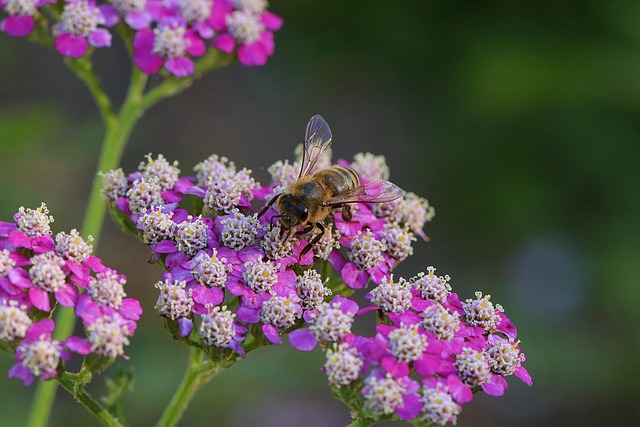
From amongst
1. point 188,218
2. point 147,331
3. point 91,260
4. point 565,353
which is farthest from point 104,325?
point 565,353

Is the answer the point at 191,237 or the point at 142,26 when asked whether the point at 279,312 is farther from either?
the point at 142,26

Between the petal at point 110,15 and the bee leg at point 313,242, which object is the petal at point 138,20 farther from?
the bee leg at point 313,242

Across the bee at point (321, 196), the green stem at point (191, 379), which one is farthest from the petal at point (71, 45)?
the green stem at point (191, 379)

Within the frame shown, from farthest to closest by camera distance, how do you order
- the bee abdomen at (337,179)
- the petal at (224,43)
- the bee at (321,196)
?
1. the petal at (224,43)
2. the bee abdomen at (337,179)
3. the bee at (321,196)

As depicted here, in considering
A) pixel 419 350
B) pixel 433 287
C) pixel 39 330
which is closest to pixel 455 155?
pixel 433 287

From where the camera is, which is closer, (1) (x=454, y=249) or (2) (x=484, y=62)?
(2) (x=484, y=62)

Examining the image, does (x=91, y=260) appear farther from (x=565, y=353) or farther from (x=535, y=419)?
(x=535, y=419)
